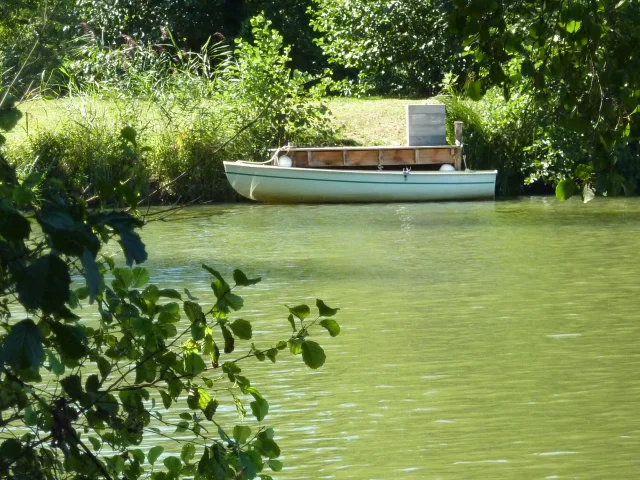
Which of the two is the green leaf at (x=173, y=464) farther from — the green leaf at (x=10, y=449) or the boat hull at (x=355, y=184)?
the boat hull at (x=355, y=184)

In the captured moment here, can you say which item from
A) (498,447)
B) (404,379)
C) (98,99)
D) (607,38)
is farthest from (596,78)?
(98,99)

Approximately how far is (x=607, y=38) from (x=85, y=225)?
1.79 m

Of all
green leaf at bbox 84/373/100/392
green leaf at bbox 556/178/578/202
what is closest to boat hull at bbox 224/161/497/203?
green leaf at bbox 556/178/578/202

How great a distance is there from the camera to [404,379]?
7.30 m

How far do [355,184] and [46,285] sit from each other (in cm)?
1906

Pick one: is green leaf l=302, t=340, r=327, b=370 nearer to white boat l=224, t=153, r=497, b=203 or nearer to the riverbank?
the riverbank

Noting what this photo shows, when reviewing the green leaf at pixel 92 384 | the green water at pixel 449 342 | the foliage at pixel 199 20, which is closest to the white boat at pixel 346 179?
the green water at pixel 449 342

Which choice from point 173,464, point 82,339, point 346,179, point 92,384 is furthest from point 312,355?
point 346,179

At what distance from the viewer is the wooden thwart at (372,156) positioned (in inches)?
848

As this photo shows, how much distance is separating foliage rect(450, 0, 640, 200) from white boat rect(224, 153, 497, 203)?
17257 mm

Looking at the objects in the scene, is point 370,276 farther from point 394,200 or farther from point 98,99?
point 98,99

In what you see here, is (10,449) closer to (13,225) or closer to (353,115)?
(13,225)

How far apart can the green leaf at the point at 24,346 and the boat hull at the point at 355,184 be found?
18700 mm

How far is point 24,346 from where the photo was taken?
5.48 ft
